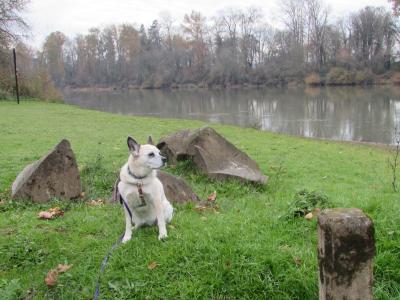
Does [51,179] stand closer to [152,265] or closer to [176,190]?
[176,190]

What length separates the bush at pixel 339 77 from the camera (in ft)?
236

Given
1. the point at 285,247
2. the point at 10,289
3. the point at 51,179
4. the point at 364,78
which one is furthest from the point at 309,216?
the point at 364,78

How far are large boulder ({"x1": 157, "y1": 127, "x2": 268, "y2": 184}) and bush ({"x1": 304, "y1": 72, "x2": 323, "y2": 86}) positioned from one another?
234 ft

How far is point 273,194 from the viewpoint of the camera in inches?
298

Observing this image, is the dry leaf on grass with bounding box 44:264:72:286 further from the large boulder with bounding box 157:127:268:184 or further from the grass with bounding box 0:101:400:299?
the large boulder with bounding box 157:127:268:184

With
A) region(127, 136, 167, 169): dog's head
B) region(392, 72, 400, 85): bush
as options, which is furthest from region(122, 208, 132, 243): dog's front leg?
region(392, 72, 400, 85): bush

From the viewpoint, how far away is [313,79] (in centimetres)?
7706

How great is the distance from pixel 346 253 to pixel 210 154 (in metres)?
6.05

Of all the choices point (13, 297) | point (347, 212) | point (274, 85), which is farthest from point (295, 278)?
point (274, 85)

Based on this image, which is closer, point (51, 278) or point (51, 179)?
point (51, 278)

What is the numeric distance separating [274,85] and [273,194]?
78964 millimetres

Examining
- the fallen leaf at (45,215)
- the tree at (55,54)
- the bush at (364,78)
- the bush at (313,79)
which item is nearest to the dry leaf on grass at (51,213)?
the fallen leaf at (45,215)

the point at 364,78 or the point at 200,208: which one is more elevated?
the point at 364,78

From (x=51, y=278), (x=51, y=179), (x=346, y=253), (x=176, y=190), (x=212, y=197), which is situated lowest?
(x=51, y=278)
